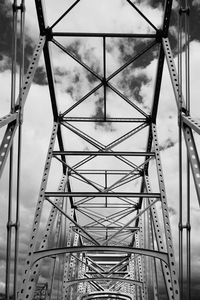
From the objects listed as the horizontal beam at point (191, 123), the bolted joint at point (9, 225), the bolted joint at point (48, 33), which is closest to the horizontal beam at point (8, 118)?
the bolted joint at point (9, 225)

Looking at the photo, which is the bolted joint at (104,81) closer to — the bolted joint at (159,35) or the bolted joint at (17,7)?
the bolted joint at (159,35)

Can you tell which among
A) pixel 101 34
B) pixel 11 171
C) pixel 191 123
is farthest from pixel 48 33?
pixel 191 123

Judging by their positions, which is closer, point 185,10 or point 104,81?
point 185,10

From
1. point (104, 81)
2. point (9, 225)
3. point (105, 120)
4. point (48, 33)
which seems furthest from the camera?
point (105, 120)

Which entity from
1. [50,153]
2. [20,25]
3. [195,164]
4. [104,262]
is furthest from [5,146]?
[104,262]

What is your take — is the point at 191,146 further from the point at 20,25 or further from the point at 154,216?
the point at 154,216

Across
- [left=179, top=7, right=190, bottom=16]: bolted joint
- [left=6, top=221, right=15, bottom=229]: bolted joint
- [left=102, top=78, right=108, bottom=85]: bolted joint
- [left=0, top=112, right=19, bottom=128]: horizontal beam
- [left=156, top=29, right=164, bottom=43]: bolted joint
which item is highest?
[left=156, top=29, right=164, bottom=43]: bolted joint

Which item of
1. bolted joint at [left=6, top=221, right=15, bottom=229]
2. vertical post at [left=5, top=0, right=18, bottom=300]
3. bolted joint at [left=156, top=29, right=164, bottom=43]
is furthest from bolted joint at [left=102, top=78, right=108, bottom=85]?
bolted joint at [left=6, top=221, right=15, bottom=229]

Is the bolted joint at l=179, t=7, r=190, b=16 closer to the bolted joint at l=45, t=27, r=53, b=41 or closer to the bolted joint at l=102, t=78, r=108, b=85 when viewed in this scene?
the bolted joint at l=45, t=27, r=53, b=41

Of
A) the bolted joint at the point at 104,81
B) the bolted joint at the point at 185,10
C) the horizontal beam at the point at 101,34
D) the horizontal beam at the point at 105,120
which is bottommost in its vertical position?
the bolted joint at the point at 185,10

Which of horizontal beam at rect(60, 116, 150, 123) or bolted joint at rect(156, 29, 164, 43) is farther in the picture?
horizontal beam at rect(60, 116, 150, 123)

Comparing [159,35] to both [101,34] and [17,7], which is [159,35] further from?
[17,7]

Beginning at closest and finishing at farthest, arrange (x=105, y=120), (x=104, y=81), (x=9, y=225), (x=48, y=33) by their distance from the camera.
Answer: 1. (x=9, y=225)
2. (x=48, y=33)
3. (x=104, y=81)
4. (x=105, y=120)

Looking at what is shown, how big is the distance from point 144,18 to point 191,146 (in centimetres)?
390
